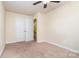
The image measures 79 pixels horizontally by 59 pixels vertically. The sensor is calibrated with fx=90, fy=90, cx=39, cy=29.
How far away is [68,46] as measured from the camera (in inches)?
179

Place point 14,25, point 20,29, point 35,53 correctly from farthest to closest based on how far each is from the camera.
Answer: point 20,29 < point 14,25 < point 35,53

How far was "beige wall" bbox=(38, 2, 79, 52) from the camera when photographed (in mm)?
4173

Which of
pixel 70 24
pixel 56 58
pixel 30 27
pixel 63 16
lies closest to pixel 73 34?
pixel 70 24

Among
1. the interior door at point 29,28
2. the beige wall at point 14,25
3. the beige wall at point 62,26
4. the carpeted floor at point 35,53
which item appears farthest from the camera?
the interior door at point 29,28

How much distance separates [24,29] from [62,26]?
9.92 feet

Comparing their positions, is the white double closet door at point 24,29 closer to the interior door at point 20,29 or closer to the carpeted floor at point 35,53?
the interior door at point 20,29

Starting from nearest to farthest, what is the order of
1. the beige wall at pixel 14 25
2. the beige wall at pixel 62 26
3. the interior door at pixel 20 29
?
1. the beige wall at pixel 62 26
2. the beige wall at pixel 14 25
3. the interior door at pixel 20 29

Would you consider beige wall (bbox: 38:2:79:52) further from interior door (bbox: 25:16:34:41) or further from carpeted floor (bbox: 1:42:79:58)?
interior door (bbox: 25:16:34:41)

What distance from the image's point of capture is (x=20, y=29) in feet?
21.7

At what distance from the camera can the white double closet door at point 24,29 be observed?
21.4ft

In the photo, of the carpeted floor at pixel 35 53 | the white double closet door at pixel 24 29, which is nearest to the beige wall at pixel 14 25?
the white double closet door at pixel 24 29

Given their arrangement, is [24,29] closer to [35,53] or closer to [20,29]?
[20,29]

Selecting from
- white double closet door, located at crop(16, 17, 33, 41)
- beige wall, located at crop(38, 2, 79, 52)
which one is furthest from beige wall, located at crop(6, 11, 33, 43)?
beige wall, located at crop(38, 2, 79, 52)

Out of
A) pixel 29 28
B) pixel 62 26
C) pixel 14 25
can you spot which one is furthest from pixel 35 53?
pixel 29 28
